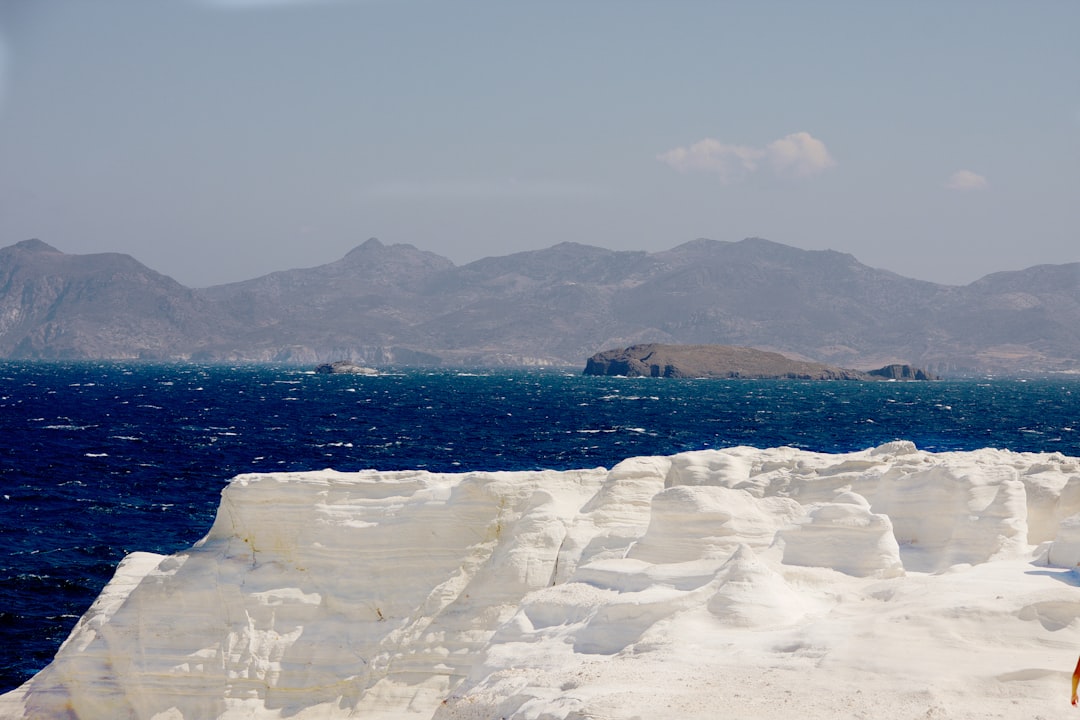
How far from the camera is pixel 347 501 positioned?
21578 millimetres

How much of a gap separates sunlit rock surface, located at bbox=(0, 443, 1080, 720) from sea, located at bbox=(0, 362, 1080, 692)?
587cm

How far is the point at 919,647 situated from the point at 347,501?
12248 mm

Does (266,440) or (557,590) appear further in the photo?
(266,440)

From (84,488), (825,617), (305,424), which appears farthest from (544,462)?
(825,617)

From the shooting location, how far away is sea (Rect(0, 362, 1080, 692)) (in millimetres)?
32656

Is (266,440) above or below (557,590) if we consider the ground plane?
below

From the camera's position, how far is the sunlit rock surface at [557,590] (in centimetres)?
1348

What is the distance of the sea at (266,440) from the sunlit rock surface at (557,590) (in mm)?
5869

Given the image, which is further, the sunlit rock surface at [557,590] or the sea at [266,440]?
the sea at [266,440]

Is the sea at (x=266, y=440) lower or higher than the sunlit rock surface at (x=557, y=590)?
lower

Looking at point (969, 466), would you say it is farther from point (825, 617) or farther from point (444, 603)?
point (444, 603)

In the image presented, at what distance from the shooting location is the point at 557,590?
1767cm

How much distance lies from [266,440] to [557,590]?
5233cm

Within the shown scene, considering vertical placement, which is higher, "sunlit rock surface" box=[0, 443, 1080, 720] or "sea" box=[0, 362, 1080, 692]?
"sunlit rock surface" box=[0, 443, 1080, 720]
